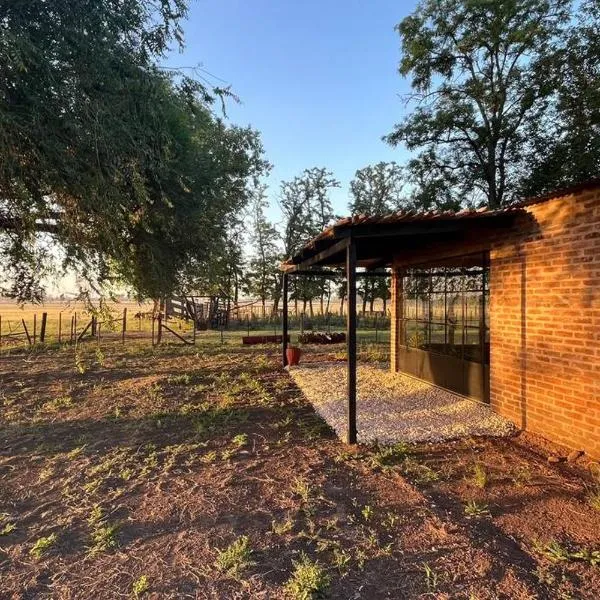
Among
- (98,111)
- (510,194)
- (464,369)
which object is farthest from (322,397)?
(510,194)

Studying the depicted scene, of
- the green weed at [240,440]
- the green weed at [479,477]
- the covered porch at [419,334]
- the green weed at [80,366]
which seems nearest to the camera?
the green weed at [479,477]

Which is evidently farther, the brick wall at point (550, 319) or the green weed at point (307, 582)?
the brick wall at point (550, 319)

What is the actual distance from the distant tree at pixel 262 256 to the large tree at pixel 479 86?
53.6ft

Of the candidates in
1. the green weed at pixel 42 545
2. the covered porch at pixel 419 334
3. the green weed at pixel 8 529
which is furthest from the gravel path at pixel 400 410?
the green weed at pixel 8 529

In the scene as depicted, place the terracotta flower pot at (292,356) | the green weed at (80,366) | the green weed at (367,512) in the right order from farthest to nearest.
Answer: the terracotta flower pot at (292,356) < the green weed at (80,366) < the green weed at (367,512)

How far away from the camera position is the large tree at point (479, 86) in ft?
51.2

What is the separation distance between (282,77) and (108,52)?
17.8 feet

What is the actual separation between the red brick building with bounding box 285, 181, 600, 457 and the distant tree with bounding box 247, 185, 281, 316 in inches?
984

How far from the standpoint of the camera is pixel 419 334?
29.2 feet

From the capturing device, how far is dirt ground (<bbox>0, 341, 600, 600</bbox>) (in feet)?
8.54

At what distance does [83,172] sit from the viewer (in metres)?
4.54

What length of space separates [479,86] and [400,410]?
50.4 feet

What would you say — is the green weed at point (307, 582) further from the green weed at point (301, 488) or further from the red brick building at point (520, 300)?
the red brick building at point (520, 300)

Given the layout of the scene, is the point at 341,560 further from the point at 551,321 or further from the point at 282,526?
the point at 551,321
